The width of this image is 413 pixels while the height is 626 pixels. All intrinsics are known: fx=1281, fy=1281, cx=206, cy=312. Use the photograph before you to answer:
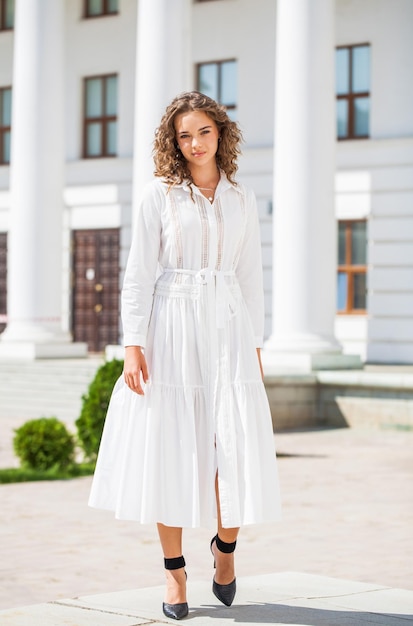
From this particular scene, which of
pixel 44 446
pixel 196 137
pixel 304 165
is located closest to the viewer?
pixel 196 137

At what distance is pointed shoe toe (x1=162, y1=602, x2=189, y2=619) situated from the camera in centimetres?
522

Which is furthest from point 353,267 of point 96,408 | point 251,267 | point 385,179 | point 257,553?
point 251,267

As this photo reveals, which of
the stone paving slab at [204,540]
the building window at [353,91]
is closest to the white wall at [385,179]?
the building window at [353,91]

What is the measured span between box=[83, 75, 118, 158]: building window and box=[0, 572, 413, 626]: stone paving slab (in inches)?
928

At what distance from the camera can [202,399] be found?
17.4 ft

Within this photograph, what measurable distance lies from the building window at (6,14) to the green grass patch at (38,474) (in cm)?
1945

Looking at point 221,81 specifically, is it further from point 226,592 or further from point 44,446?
point 226,592

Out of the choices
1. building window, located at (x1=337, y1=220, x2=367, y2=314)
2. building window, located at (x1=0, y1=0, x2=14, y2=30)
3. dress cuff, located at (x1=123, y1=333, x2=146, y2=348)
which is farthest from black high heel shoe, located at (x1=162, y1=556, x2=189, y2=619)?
building window, located at (x1=0, y1=0, x2=14, y2=30)

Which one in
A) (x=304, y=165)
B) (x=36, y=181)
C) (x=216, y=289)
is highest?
(x=36, y=181)

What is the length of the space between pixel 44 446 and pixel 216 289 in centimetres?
770

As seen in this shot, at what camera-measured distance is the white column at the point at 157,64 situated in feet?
69.4

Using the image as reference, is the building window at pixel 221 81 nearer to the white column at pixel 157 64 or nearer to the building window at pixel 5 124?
the building window at pixel 5 124

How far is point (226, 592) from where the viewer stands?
5480 mm

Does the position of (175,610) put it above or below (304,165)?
below
